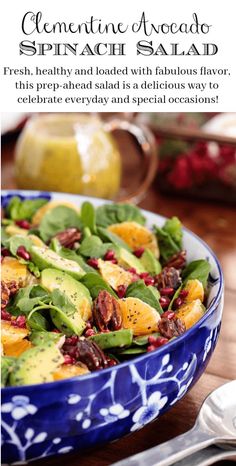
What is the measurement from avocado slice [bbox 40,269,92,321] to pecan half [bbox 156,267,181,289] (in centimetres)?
17

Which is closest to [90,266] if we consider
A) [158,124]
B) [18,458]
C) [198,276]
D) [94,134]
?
[198,276]

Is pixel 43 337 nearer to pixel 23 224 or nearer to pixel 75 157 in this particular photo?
pixel 23 224

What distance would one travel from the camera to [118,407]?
1.09m

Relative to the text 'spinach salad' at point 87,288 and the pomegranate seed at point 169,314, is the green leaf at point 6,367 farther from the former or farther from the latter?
the pomegranate seed at point 169,314

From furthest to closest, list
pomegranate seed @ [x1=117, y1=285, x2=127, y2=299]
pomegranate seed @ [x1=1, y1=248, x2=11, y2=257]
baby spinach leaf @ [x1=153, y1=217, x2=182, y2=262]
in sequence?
baby spinach leaf @ [x1=153, y1=217, x2=182, y2=262], pomegranate seed @ [x1=1, y1=248, x2=11, y2=257], pomegranate seed @ [x1=117, y1=285, x2=127, y2=299]

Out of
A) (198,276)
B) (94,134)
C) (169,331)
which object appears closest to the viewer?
(169,331)

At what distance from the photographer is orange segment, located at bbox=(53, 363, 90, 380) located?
3.54ft

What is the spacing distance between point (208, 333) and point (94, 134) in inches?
45.3

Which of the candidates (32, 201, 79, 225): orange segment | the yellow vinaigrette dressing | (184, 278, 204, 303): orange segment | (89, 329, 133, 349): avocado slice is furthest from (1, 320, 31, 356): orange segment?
the yellow vinaigrette dressing

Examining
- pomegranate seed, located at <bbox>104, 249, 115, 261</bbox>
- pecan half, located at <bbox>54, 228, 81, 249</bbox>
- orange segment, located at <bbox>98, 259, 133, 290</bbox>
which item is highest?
pecan half, located at <bbox>54, 228, 81, 249</bbox>

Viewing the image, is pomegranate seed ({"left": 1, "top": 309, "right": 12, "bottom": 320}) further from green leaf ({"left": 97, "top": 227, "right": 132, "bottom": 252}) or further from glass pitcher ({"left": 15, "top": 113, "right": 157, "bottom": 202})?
glass pitcher ({"left": 15, "top": 113, "right": 157, "bottom": 202})

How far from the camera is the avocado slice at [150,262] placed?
1508mm

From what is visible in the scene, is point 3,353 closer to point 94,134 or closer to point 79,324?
point 79,324
